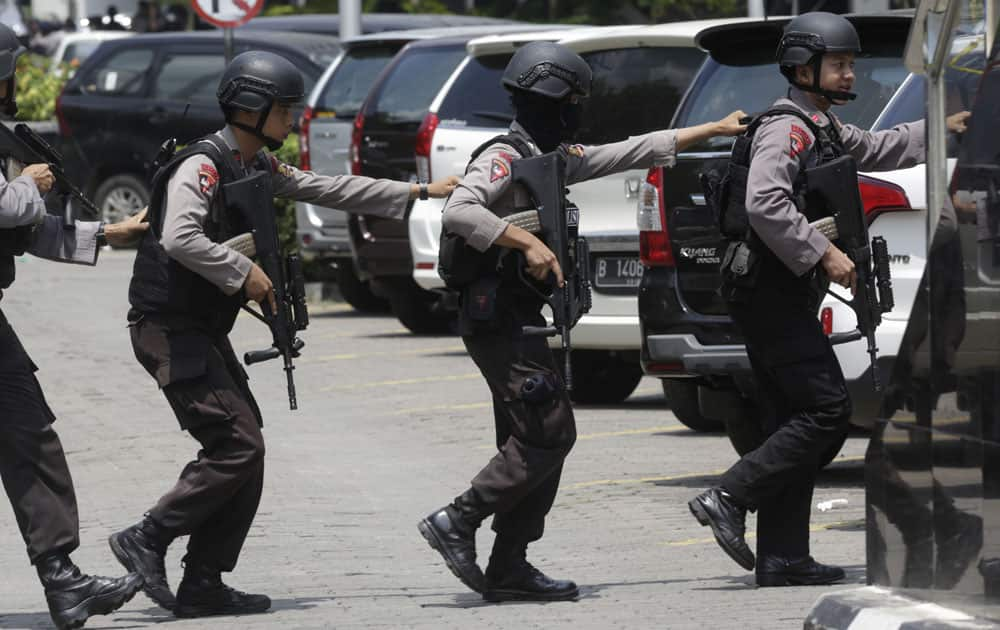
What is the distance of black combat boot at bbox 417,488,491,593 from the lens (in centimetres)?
673

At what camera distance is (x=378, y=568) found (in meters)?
7.52

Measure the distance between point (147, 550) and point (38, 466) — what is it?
1.61ft

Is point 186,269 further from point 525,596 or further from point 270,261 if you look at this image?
point 525,596

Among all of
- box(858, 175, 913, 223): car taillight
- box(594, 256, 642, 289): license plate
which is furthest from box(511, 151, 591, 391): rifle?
box(594, 256, 642, 289): license plate

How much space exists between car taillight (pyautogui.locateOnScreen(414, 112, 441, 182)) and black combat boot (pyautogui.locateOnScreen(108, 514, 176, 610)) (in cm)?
694

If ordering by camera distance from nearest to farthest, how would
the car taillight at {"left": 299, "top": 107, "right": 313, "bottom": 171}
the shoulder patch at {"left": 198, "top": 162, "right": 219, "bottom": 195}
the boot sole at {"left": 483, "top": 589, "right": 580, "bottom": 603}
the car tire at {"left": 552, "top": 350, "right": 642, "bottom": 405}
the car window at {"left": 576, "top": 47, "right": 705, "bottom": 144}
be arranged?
the shoulder patch at {"left": 198, "top": 162, "right": 219, "bottom": 195}
the boot sole at {"left": 483, "top": 589, "right": 580, "bottom": 603}
the car window at {"left": 576, "top": 47, "right": 705, "bottom": 144}
the car tire at {"left": 552, "top": 350, "right": 642, "bottom": 405}
the car taillight at {"left": 299, "top": 107, "right": 313, "bottom": 171}

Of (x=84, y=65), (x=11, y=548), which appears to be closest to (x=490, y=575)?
(x=11, y=548)

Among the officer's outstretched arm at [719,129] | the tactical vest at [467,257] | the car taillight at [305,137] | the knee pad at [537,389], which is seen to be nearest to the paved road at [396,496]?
the knee pad at [537,389]

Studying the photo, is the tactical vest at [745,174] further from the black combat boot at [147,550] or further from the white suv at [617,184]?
the white suv at [617,184]

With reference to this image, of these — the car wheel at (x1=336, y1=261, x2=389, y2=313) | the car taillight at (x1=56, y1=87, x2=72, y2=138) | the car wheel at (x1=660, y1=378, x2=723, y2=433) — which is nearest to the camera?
the car wheel at (x1=660, y1=378, x2=723, y2=433)

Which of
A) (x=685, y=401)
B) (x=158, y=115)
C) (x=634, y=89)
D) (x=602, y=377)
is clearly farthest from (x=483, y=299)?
(x=158, y=115)

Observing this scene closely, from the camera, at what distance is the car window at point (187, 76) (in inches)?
804

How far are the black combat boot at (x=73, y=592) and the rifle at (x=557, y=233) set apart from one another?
148 cm

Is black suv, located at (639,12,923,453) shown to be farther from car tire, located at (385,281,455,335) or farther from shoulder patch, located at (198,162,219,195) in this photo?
car tire, located at (385,281,455,335)
